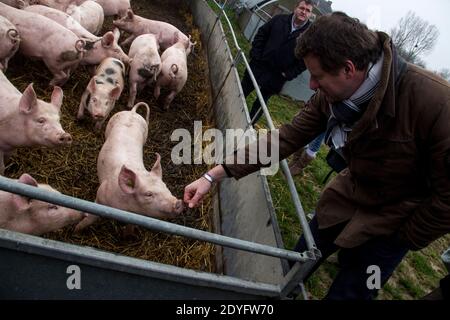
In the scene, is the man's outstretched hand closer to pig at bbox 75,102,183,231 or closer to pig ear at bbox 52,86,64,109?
pig at bbox 75,102,183,231

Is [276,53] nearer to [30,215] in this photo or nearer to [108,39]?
[108,39]

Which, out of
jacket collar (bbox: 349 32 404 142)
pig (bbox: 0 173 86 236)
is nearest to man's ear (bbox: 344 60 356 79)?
jacket collar (bbox: 349 32 404 142)

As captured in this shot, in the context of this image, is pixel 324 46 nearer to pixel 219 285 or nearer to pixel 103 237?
pixel 219 285

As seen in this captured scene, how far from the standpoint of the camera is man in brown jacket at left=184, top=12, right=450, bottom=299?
172cm

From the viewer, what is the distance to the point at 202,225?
13.0 ft

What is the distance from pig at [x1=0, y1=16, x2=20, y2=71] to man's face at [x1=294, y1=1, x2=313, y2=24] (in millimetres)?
3237

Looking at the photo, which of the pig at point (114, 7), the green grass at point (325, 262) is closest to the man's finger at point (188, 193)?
the green grass at point (325, 262)

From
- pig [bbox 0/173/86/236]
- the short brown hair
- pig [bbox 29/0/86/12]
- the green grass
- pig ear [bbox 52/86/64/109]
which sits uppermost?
the short brown hair

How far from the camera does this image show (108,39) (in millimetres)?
5180

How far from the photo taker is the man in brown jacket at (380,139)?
5.65ft

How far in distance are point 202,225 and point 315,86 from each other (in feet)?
7.72

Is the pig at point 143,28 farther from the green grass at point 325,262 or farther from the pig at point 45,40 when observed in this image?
the green grass at point 325,262

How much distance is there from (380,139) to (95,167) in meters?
→ 2.96

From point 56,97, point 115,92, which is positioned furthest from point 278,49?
point 56,97
